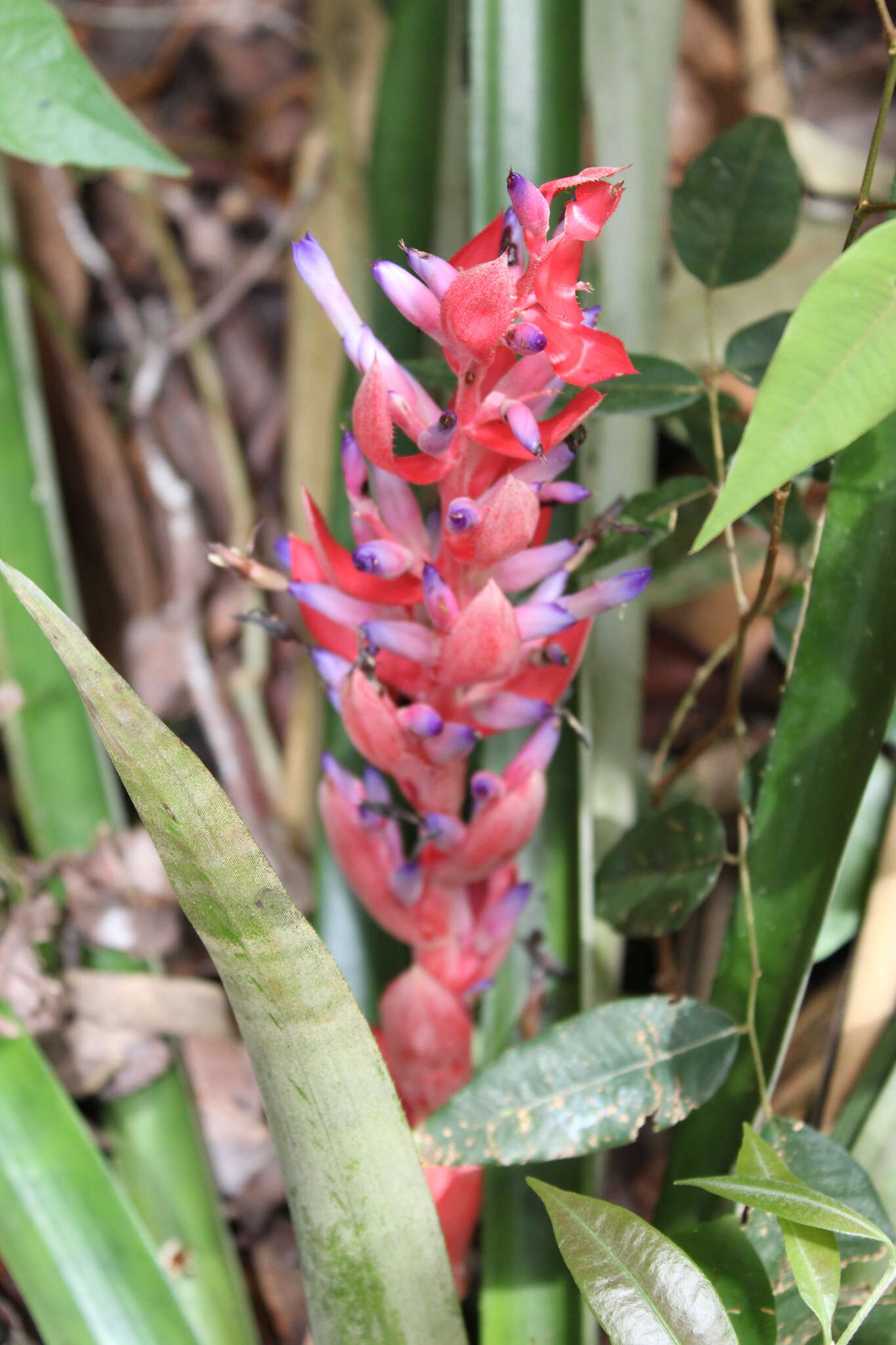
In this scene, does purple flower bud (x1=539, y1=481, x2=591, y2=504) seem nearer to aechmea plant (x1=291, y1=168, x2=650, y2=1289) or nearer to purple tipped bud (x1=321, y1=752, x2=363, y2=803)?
aechmea plant (x1=291, y1=168, x2=650, y2=1289)

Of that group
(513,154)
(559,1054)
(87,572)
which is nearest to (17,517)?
(87,572)

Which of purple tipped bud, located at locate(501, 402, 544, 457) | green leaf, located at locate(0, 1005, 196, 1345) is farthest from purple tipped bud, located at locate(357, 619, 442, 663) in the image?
green leaf, located at locate(0, 1005, 196, 1345)

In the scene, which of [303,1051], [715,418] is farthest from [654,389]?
[303,1051]

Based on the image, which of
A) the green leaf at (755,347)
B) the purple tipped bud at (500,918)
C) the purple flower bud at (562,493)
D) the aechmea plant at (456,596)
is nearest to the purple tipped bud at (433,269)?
the aechmea plant at (456,596)

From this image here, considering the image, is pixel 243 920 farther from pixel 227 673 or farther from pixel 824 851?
pixel 227 673

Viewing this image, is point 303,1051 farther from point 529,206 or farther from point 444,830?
point 529,206

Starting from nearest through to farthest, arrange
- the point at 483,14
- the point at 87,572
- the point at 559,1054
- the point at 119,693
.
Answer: the point at 119,693
the point at 559,1054
the point at 483,14
the point at 87,572

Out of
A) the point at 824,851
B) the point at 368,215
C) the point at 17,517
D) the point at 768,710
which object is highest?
the point at 368,215
